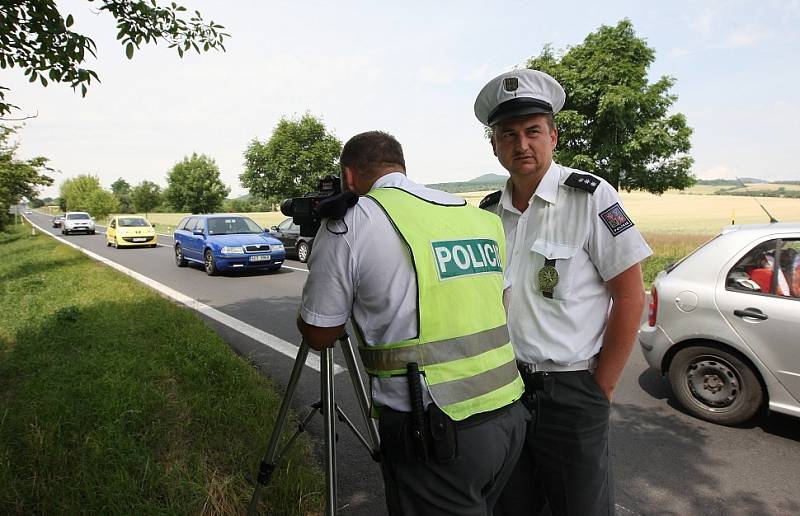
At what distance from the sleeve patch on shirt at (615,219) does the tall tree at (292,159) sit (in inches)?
1370

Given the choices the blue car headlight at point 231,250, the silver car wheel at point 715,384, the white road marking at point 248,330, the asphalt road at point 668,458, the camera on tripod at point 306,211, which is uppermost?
the camera on tripod at point 306,211

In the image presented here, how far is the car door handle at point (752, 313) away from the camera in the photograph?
326 centimetres

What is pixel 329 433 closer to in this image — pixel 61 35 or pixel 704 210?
pixel 61 35

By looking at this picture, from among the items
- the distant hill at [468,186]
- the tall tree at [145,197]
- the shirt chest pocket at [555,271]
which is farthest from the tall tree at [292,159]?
the tall tree at [145,197]

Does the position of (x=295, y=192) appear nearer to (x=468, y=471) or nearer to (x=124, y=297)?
(x=124, y=297)

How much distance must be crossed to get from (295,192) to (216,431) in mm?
34292

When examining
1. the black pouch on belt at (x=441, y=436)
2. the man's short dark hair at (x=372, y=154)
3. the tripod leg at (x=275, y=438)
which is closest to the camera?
the black pouch on belt at (x=441, y=436)

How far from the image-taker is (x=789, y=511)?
2.53 m

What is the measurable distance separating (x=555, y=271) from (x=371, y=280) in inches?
27.9

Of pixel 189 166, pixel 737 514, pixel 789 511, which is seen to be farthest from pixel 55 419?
pixel 189 166

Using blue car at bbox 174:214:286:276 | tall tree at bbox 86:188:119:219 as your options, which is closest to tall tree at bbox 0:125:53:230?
blue car at bbox 174:214:286:276

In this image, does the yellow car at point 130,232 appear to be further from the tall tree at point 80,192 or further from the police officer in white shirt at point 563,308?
the tall tree at point 80,192

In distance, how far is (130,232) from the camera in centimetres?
2062

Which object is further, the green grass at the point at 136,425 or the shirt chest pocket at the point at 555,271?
the green grass at the point at 136,425
